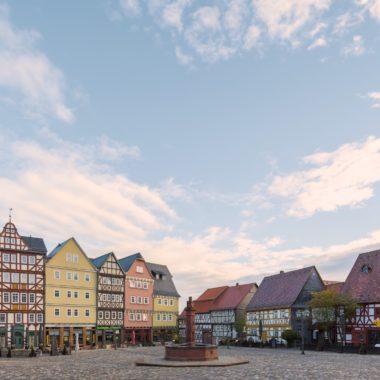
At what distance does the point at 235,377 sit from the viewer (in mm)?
25281


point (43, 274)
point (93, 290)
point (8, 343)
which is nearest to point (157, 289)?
point (93, 290)

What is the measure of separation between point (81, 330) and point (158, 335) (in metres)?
15.1

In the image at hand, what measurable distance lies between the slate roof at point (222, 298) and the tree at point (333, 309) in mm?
26119

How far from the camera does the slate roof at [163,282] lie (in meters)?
82.5

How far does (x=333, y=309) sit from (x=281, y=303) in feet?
43.6

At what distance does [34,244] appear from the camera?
65.8 metres

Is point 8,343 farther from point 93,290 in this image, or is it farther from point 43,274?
point 93,290

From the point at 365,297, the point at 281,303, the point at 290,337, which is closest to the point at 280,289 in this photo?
the point at 281,303

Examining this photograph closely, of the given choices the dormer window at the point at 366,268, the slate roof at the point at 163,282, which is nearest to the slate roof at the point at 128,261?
the slate roof at the point at 163,282

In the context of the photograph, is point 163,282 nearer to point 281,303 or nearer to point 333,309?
point 281,303

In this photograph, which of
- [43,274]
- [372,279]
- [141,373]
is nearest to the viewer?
[141,373]

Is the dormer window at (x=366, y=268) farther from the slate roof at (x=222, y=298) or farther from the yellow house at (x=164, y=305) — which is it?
the yellow house at (x=164, y=305)

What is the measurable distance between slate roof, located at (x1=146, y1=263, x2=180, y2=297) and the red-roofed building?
7.69 meters

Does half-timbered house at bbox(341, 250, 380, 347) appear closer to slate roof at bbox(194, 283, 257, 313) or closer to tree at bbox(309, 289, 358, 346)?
tree at bbox(309, 289, 358, 346)
